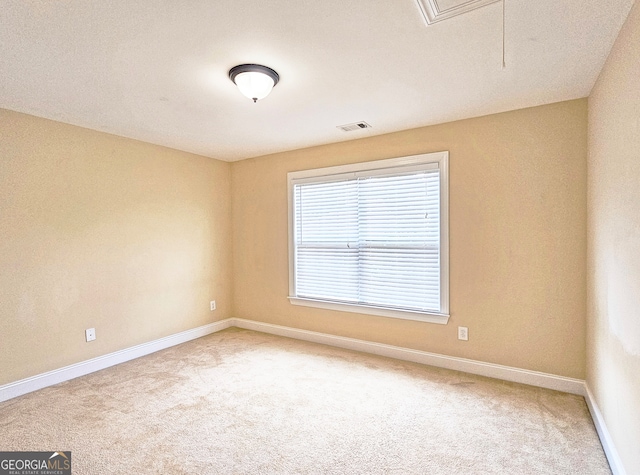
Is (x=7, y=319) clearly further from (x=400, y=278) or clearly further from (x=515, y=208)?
(x=515, y=208)

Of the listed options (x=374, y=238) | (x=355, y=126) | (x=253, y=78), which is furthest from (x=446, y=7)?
(x=374, y=238)

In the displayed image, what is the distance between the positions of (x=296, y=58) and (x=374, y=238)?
7.10ft

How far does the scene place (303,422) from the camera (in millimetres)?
2414

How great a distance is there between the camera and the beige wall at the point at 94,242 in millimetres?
2908

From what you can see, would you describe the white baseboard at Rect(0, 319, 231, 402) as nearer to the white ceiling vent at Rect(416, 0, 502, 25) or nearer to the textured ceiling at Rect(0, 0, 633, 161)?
the textured ceiling at Rect(0, 0, 633, 161)

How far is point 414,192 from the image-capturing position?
3.51 meters

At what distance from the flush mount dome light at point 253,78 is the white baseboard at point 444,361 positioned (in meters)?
2.85

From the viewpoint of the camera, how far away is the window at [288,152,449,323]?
3.41 m

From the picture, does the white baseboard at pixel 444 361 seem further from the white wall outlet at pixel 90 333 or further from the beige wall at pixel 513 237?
the white wall outlet at pixel 90 333

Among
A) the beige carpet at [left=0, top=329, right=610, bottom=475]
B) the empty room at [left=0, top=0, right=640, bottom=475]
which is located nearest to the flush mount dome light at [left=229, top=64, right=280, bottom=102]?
the empty room at [left=0, top=0, right=640, bottom=475]

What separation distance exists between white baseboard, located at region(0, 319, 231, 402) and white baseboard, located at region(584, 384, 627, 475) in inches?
164

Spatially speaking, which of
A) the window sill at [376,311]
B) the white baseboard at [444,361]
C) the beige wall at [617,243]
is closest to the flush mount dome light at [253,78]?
the beige wall at [617,243]

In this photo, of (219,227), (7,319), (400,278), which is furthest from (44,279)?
(400,278)

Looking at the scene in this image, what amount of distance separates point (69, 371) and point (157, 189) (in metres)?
2.09
